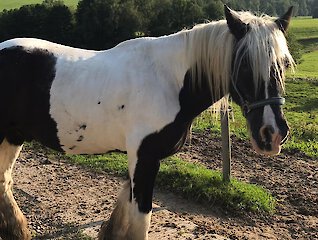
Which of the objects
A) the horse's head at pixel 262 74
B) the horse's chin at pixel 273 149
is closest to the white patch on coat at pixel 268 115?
the horse's head at pixel 262 74

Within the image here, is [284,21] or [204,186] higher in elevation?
[284,21]

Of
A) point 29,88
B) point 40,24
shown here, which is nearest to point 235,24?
point 29,88

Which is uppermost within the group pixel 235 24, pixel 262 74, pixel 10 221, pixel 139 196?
pixel 235 24

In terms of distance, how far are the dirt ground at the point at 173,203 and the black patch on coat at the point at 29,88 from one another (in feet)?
4.15

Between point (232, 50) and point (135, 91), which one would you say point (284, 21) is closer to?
point (232, 50)

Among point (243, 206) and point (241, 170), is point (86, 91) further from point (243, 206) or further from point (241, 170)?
point (241, 170)

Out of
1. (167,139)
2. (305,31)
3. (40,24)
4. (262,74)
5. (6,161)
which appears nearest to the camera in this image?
(262,74)

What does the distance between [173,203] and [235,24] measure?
2731 mm

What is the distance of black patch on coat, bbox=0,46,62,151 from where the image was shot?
131 inches

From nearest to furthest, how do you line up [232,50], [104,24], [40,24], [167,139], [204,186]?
1. [232,50]
2. [167,139]
3. [204,186]
4. [104,24]
5. [40,24]

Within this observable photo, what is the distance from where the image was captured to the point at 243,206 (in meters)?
4.87

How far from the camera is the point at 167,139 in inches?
124

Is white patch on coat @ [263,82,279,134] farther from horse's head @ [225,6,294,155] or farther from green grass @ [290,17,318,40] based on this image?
green grass @ [290,17,318,40]

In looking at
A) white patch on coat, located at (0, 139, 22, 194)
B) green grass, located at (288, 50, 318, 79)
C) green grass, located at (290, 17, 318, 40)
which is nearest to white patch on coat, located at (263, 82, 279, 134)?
white patch on coat, located at (0, 139, 22, 194)
